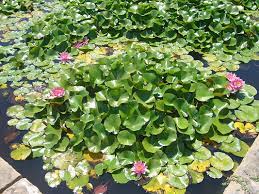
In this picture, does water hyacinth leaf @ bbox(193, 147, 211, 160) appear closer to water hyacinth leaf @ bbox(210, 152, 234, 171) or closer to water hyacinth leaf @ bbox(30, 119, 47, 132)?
water hyacinth leaf @ bbox(210, 152, 234, 171)

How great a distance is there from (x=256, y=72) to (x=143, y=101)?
6.92 feet

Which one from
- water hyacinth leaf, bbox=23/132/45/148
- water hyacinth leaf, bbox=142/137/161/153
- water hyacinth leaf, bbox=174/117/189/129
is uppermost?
water hyacinth leaf, bbox=174/117/189/129

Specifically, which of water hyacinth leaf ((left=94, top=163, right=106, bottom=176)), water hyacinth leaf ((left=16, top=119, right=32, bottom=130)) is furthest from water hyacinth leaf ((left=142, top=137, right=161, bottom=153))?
water hyacinth leaf ((left=16, top=119, right=32, bottom=130))

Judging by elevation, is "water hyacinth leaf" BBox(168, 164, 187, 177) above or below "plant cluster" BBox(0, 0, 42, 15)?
above

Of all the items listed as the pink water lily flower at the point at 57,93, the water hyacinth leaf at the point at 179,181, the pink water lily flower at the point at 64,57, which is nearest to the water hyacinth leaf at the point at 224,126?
the water hyacinth leaf at the point at 179,181

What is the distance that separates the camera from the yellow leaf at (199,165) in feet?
12.0

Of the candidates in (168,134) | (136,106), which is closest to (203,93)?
(168,134)

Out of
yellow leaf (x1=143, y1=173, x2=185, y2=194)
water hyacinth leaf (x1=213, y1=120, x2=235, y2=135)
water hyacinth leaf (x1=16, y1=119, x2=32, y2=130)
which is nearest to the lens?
yellow leaf (x1=143, y1=173, x2=185, y2=194)

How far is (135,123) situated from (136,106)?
0.57 feet

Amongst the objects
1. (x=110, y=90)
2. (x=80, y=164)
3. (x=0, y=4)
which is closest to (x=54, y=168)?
(x=80, y=164)

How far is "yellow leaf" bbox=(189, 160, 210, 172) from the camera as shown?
3668 millimetres

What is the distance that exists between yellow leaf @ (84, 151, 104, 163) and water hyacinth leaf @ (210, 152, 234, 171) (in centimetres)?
109

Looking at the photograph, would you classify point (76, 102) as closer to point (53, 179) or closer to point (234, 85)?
point (53, 179)

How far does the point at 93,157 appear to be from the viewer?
3816 millimetres
